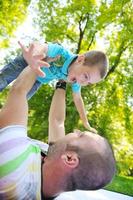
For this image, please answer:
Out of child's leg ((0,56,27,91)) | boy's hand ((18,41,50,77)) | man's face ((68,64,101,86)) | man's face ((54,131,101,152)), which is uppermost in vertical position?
child's leg ((0,56,27,91))

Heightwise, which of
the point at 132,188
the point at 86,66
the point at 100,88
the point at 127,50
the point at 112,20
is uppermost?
the point at 112,20

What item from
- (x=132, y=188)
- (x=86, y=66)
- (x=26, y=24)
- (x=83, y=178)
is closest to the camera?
(x=83, y=178)

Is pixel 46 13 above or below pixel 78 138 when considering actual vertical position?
above

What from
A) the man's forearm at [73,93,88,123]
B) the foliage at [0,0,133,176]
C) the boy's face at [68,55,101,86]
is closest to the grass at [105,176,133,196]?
the man's forearm at [73,93,88,123]

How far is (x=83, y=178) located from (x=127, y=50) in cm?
1229

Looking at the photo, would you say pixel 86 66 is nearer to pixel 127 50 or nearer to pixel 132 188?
pixel 132 188

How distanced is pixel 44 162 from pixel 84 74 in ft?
4.56

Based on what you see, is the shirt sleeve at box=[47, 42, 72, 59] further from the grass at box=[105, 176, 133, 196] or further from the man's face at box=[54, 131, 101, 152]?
the grass at box=[105, 176, 133, 196]

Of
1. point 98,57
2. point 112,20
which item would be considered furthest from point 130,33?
point 98,57

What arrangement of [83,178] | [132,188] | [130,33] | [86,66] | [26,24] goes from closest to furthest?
[83,178]
[86,66]
[132,188]
[130,33]
[26,24]

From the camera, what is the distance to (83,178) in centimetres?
122

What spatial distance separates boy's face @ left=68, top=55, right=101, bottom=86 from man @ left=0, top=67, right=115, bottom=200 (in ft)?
4.34

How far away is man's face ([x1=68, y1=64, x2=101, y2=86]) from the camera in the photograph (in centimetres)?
259

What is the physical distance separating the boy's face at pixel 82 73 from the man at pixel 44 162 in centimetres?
132
